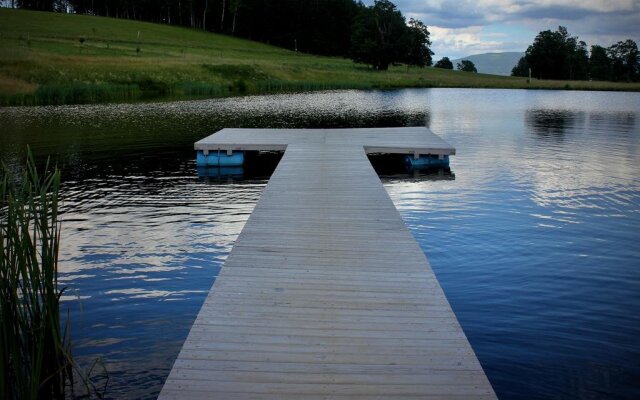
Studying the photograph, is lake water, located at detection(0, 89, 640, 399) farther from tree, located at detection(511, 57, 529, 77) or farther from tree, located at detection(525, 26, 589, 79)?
tree, located at detection(511, 57, 529, 77)

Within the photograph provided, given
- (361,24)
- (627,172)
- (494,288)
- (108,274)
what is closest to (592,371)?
(494,288)

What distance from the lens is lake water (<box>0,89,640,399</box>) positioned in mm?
6754

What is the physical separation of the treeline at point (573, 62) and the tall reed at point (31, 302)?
10579 cm

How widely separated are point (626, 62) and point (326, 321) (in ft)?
379

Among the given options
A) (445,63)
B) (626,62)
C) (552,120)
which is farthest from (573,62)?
(552,120)

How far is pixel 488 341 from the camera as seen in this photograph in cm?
715

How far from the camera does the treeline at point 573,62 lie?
328ft

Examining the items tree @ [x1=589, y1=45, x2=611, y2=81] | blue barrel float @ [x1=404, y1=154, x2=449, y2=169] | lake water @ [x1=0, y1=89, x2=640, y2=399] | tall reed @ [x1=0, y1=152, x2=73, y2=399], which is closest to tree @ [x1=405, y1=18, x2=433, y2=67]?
tree @ [x1=589, y1=45, x2=611, y2=81]

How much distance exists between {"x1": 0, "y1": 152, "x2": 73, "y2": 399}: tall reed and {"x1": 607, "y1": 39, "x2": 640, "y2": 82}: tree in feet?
358

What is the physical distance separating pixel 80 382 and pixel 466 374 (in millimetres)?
3881

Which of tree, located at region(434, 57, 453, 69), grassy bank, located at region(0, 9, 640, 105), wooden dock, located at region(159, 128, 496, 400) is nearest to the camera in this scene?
wooden dock, located at region(159, 128, 496, 400)

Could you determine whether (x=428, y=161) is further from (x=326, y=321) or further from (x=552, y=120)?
(x=552, y=120)

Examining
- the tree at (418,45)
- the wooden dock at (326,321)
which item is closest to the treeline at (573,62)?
the tree at (418,45)

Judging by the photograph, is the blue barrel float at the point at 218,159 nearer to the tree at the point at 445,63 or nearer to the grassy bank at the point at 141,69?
the grassy bank at the point at 141,69
